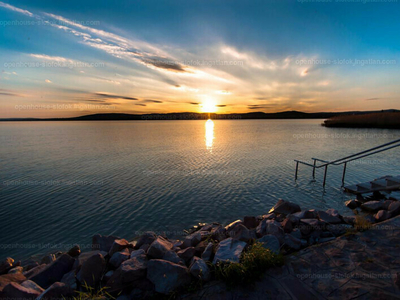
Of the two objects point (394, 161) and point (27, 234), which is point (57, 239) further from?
point (394, 161)

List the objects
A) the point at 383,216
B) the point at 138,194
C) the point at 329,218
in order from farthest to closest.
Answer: the point at 138,194 < the point at 329,218 < the point at 383,216

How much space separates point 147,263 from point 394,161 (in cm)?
2846

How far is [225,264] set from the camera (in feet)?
16.2

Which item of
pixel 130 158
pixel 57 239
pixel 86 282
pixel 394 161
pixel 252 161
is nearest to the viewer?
pixel 86 282

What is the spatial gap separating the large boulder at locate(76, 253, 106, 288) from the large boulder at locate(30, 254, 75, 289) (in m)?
0.98

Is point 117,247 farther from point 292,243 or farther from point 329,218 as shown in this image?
point 329,218

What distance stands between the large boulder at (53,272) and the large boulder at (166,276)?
283cm

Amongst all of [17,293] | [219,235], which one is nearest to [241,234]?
[219,235]

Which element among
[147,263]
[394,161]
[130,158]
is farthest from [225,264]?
[394,161]

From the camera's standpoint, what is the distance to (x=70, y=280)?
5.25m

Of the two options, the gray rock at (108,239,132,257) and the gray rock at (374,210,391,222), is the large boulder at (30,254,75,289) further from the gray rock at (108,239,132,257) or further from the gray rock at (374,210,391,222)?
the gray rock at (374,210,391,222)

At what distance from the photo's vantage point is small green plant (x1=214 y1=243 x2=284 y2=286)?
4.64m

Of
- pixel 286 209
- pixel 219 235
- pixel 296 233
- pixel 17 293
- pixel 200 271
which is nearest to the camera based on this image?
pixel 17 293

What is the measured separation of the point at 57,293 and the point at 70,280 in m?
1.04
